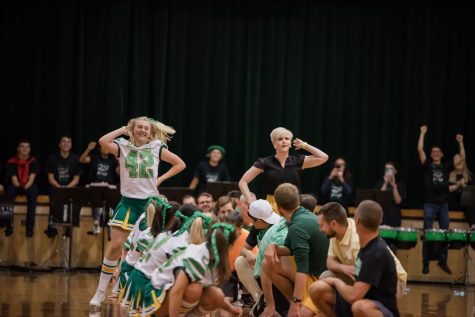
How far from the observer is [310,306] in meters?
6.05

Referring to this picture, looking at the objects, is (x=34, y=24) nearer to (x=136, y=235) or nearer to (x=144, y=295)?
(x=136, y=235)

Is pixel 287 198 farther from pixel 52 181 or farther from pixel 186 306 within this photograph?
pixel 52 181

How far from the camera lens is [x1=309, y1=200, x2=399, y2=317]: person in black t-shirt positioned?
5039mm

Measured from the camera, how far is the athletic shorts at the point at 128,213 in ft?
24.6

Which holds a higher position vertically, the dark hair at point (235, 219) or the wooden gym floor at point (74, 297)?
the dark hair at point (235, 219)

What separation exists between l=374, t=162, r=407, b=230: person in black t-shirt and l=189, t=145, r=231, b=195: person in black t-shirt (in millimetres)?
2413

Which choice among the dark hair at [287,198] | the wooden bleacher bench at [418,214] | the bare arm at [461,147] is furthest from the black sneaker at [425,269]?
the dark hair at [287,198]

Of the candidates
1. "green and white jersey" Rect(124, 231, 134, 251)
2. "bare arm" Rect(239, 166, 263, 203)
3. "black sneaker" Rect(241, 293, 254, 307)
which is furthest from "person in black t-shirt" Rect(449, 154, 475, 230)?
"green and white jersey" Rect(124, 231, 134, 251)

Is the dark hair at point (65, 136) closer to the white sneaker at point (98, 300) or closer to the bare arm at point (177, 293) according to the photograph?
the white sneaker at point (98, 300)

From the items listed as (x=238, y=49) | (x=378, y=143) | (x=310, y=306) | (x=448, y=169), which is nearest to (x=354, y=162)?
(x=378, y=143)

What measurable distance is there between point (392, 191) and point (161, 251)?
682cm

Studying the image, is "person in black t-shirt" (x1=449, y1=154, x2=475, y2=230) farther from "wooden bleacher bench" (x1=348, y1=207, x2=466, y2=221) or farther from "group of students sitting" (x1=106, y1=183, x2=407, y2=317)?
"group of students sitting" (x1=106, y1=183, x2=407, y2=317)

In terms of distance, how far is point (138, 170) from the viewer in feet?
25.0

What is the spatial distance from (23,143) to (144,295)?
7011mm
